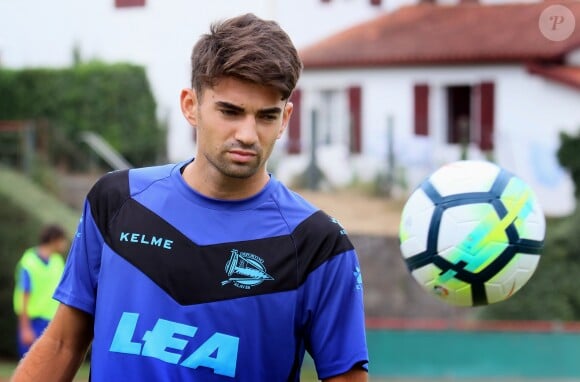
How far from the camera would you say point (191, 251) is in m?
3.76

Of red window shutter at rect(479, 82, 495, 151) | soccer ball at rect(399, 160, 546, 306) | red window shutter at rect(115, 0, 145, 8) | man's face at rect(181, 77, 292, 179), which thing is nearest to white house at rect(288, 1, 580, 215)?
red window shutter at rect(479, 82, 495, 151)

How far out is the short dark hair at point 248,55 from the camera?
3.57 meters

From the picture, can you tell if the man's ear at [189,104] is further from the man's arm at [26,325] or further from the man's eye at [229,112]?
the man's arm at [26,325]

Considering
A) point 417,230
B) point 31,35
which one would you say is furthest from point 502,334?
point 31,35

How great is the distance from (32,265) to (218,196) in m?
8.93

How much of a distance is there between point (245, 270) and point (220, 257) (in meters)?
0.08

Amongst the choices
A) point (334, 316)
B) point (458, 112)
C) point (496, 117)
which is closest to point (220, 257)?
point (334, 316)

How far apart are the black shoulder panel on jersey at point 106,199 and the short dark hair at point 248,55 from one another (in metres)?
0.40

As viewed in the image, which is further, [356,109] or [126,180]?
[356,109]

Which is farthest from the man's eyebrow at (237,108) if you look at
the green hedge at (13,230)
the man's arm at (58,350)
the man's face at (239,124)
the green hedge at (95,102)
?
the green hedge at (95,102)

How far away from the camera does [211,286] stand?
146 inches

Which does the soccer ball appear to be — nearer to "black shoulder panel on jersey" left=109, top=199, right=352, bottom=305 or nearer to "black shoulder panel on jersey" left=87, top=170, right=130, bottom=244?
"black shoulder panel on jersey" left=109, top=199, right=352, bottom=305

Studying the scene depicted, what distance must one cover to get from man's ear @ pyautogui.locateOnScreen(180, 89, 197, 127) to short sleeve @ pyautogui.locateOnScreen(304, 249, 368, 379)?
0.56 meters

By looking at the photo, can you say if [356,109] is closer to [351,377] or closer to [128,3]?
[128,3]
